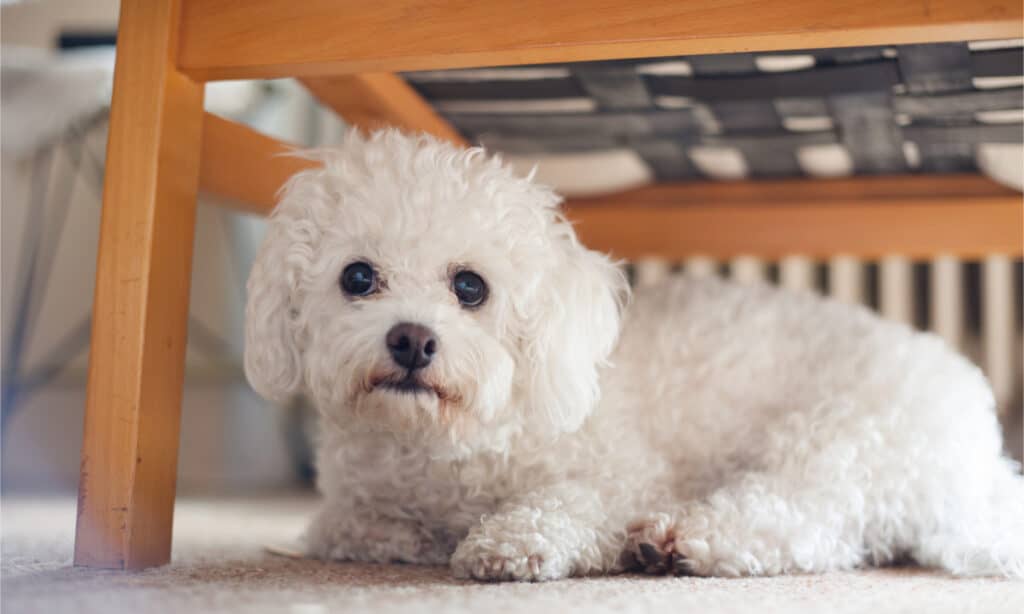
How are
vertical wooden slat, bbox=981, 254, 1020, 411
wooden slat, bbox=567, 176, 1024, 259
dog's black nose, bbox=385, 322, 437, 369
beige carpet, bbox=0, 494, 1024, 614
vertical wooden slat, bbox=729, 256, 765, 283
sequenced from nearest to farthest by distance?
1. beige carpet, bbox=0, 494, 1024, 614
2. dog's black nose, bbox=385, 322, 437, 369
3. wooden slat, bbox=567, 176, 1024, 259
4. vertical wooden slat, bbox=981, 254, 1020, 411
5. vertical wooden slat, bbox=729, 256, 765, 283

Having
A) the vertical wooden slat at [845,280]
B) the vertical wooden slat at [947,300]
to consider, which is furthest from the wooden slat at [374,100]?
the vertical wooden slat at [947,300]

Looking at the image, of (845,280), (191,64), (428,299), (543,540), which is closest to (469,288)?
(428,299)

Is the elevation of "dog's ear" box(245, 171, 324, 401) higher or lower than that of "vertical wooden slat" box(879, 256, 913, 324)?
lower

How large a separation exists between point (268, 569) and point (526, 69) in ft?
2.70

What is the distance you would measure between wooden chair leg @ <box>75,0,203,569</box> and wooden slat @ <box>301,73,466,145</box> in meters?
0.29

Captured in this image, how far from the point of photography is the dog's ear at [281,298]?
1259 millimetres

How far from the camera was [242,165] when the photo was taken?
151 centimetres

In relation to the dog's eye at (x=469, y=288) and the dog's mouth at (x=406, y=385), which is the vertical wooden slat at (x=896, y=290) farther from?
the dog's mouth at (x=406, y=385)

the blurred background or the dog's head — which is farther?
the blurred background

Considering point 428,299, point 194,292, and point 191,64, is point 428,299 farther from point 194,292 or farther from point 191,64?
point 194,292

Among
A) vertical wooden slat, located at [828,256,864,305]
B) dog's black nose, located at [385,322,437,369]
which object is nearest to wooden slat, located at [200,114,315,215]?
dog's black nose, located at [385,322,437,369]

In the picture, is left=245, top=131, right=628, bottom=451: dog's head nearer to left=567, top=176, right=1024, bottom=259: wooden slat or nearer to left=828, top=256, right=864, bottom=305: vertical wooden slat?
left=567, top=176, right=1024, bottom=259: wooden slat

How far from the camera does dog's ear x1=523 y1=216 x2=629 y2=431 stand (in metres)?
1.24

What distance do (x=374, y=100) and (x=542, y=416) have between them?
59 centimetres
